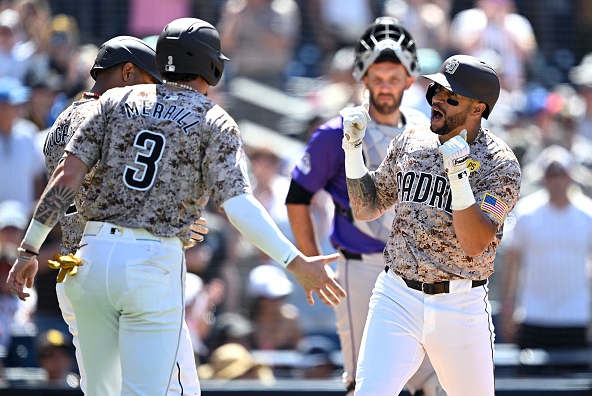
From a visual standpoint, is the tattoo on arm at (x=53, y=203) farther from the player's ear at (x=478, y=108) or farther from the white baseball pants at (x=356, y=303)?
the white baseball pants at (x=356, y=303)

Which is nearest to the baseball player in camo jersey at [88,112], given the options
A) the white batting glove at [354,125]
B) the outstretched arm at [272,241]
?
the outstretched arm at [272,241]

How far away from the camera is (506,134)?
30.3 ft

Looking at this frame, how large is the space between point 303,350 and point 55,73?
3.67 m

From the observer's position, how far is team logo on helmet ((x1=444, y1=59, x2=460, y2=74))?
4285 millimetres

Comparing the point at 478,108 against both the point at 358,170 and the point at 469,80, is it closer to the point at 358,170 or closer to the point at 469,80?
the point at 469,80

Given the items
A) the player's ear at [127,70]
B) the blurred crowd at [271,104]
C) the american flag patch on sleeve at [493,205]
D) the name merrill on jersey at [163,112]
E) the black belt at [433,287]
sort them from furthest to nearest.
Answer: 1. the blurred crowd at [271,104]
2. the player's ear at [127,70]
3. the black belt at [433,287]
4. the american flag patch on sleeve at [493,205]
5. the name merrill on jersey at [163,112]

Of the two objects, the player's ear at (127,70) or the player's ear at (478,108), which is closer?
the player's ear at (478,108)

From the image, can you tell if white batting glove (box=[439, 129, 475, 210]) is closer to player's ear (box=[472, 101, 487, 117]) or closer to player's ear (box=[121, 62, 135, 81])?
player's ear (box=[472, 101, 487, 117])

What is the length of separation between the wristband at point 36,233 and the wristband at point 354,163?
138cm

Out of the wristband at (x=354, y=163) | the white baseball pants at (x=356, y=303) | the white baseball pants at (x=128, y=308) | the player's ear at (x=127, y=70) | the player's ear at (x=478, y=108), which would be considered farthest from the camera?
the white baseball pants at (x=356, y=303)

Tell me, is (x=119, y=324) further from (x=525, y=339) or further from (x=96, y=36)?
(x=96, y=36)

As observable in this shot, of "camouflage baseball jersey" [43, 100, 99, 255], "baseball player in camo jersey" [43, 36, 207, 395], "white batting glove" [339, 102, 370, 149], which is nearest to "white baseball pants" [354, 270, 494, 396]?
"white batting glove" [339, 102, 370, 149]

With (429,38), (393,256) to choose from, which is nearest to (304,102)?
(429,38)

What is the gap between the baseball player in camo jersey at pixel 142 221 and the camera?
12.5ft
